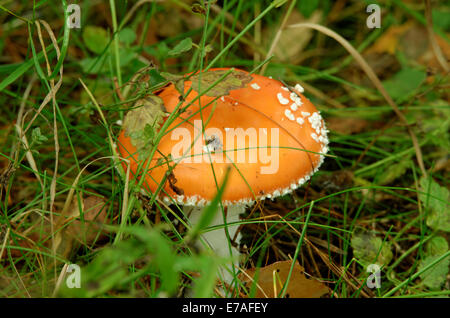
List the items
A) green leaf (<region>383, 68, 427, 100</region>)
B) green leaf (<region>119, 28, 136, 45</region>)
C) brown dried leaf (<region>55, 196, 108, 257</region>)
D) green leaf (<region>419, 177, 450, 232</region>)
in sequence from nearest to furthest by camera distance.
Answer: brown dried leaf (<region>55, 196, 108, 257</region>) < green leaf (<region>419, 177, 450, 232</region>) < green leaf (<region>119, 28, 136, 45</region>) < green leaf (<region>383, 68, 427, 100</region>)

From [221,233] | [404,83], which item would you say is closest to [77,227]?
[221,233]

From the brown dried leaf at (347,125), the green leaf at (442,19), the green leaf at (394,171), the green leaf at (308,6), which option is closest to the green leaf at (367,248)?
the green leaf at (394,171)

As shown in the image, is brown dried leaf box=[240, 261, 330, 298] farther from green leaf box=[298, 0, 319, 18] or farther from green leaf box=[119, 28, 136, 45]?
green leaf box=[298, 0, 319, 18]

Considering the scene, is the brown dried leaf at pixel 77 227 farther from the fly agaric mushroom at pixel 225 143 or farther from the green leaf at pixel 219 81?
the green leaf at pixel 219 81

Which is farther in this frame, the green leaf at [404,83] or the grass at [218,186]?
the green leaf at [404,83]

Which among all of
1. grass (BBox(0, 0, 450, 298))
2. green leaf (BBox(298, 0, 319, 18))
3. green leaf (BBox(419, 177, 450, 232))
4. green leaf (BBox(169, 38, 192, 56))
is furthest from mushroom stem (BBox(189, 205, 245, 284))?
green leaf (BBox(298, 0, 319, 18))
